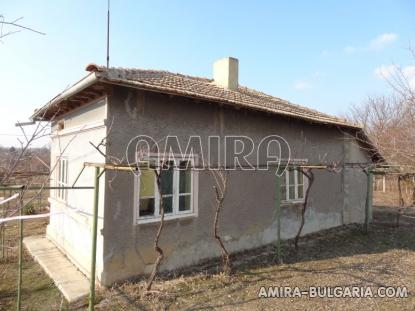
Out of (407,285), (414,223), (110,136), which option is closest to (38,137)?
(110,136)

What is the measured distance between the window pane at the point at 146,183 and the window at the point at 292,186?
4.48 m

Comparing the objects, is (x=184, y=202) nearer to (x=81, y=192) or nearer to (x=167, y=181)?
(x=167, y=181)

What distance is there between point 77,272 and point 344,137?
9732 millimetres

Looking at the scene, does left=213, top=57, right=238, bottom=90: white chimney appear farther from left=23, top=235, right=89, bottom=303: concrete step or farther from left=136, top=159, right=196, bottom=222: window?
left=23, top=235, right=89, bottom=303: concrete step

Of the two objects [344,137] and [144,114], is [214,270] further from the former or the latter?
[344,137]

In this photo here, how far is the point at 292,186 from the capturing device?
991 cm

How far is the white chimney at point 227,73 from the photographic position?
10281 millimetres

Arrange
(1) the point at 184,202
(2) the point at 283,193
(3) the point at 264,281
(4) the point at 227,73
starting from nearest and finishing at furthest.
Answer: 1. (3) the point at 264,281
2. (1) the point at 184,202
3. (2) the point at 283,193
4. (4) the point at 227,73

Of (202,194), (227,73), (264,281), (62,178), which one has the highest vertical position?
(227,73)

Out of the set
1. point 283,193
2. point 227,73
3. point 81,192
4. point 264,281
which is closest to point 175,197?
point 81,192

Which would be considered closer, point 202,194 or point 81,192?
point 81,192

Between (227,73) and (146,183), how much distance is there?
534 centimetres

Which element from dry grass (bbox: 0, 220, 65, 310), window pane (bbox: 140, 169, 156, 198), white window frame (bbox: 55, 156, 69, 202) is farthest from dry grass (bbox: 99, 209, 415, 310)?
white window frame (bbox: 55, 156, 69, 202)

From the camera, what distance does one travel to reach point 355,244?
912cm
